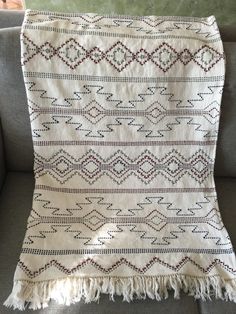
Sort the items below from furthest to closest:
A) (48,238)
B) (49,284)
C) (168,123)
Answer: (168,123), (48,238), (49,284)

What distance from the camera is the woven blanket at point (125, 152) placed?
42.3 inches

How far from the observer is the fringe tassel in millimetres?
972

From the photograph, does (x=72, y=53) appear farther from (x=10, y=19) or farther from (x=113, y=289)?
(x=113, y=289)

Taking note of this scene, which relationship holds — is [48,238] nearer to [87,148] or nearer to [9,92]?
[87,148]

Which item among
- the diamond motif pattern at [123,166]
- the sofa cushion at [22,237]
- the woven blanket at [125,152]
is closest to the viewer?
the sofa cushion at [22,237]

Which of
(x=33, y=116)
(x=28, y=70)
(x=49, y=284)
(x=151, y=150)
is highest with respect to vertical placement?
(x=28, y=70)

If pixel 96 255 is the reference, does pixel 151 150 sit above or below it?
above

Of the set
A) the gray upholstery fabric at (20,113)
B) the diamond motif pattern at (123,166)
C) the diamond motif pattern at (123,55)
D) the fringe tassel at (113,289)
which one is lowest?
the fringe tassel at (113,289)

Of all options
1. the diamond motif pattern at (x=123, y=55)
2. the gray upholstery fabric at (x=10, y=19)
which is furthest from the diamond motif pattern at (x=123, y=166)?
the gray upholstery fabric at (x=10, y=19)

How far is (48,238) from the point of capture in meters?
1.11

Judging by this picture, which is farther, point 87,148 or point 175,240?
point 87,148

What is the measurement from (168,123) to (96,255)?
474mm

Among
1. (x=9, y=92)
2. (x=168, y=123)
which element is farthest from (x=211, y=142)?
(x=9, y=92)

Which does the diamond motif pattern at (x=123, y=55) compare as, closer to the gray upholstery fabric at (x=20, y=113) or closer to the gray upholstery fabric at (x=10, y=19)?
the gray upholstery fabric at (x=20, y=113)
